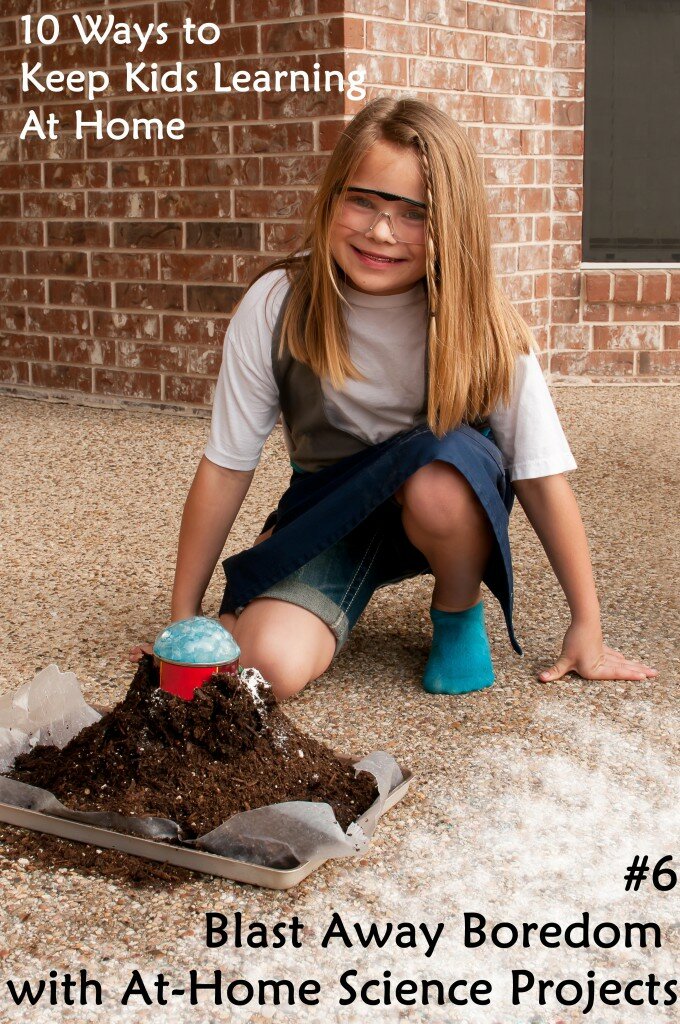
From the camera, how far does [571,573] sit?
235cm

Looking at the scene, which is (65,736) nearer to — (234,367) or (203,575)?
(203,575)

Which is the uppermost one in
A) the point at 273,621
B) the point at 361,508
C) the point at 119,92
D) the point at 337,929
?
the point at 119,92

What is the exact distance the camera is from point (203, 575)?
2.32 meters

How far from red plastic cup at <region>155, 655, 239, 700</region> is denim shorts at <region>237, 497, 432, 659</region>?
48cm

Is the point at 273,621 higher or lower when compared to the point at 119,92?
lower

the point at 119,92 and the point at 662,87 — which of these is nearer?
the point at 119,92

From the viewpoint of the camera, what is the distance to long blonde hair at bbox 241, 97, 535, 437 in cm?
217

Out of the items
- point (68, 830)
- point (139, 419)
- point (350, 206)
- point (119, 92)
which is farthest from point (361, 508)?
point (119, 92)

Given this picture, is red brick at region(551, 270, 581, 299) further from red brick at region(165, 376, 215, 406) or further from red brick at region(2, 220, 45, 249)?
red brick at region(2, 220, 45, 249)

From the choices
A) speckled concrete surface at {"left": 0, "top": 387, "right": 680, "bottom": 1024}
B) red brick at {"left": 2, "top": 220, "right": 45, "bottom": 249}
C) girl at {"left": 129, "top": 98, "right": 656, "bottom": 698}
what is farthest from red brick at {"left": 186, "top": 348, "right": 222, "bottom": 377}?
girl at {"left": 129, "top": 98, "right": 656, "bottom": 698}

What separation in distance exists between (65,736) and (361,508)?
644 millimetres

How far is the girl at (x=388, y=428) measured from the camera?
86.4 inches

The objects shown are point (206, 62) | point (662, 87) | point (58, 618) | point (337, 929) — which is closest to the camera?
point (337, 929)

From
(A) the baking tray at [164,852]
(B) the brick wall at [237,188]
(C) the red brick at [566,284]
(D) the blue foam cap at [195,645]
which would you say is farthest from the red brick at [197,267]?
(A) the baking tray at [164,852]
